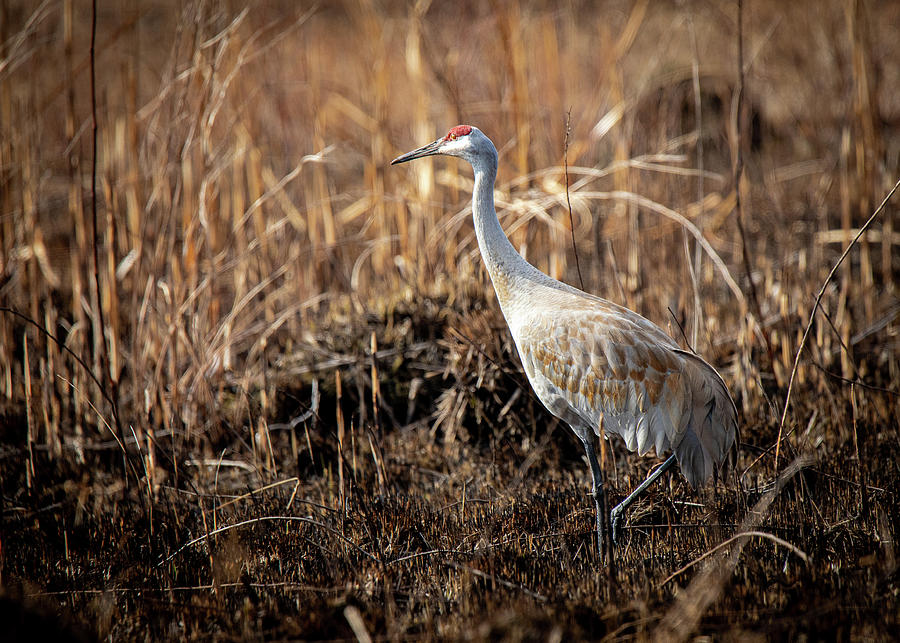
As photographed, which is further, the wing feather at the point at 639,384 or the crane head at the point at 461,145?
the crane head at the point at 461,145

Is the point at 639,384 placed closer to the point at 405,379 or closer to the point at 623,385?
the point at 623,385

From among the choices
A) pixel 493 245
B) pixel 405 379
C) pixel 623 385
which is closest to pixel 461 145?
pixel 493 245

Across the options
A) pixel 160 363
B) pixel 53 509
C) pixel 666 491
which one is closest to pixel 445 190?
pixel 160 363

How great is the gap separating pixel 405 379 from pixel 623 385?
196 cm

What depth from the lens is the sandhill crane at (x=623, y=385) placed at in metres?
3.26

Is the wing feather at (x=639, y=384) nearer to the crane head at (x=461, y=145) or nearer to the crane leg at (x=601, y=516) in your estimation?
the crane leg at (x=601, y=516)

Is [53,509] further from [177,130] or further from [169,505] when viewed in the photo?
[177,130]

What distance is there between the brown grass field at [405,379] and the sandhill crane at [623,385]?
0.24m

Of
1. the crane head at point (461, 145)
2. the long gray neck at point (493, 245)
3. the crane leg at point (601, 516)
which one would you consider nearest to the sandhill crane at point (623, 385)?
the crane leg at point (601, 516)

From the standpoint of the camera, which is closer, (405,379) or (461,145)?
(461,145)

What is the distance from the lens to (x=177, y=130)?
4.15m

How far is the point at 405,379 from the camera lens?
4.91 m

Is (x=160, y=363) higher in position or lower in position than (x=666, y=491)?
higher

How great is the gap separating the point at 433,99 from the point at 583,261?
2.42m
